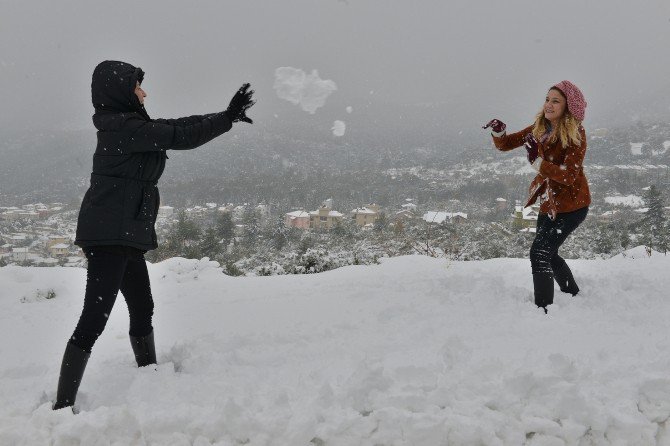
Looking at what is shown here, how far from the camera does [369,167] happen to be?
92.3 meters

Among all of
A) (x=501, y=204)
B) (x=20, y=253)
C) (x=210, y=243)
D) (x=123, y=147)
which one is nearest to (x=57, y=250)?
(x=20, y=253)

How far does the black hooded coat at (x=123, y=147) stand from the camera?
2.10m

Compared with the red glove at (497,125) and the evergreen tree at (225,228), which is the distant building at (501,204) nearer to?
the evergreen tree at (225,228)

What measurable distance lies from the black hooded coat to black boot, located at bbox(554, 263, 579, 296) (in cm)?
313

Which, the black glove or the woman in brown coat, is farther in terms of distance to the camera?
the woman in brown coat

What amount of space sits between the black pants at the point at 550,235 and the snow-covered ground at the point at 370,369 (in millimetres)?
374

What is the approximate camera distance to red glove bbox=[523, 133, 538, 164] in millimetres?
3272

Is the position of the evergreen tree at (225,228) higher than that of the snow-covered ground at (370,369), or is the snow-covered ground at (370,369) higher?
the evergreen tree at (225,228)

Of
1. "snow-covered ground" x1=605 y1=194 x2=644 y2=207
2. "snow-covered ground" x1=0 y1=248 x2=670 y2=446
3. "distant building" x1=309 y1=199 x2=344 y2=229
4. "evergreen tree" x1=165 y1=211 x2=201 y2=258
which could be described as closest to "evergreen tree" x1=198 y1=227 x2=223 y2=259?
"evergreen tree" x1=165 y1=211 x2=201 y2=258

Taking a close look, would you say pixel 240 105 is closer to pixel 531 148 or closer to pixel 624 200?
pixel 531 148

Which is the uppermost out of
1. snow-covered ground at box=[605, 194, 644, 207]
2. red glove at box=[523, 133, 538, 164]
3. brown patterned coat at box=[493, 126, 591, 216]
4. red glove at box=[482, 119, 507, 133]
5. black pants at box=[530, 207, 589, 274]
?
snow-covered ground at box=[605, 194, 644, 207]

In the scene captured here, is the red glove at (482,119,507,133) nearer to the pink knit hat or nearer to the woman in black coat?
the pink knit hat

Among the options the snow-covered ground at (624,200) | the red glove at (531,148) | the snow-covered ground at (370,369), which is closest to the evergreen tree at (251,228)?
the snow-covered ground at (370,369)

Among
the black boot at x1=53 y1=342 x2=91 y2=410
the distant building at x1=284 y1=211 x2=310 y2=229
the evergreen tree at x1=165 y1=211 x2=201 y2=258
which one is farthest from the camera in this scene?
the distant building at x1=284 y1=211 x2=310 y2=229
